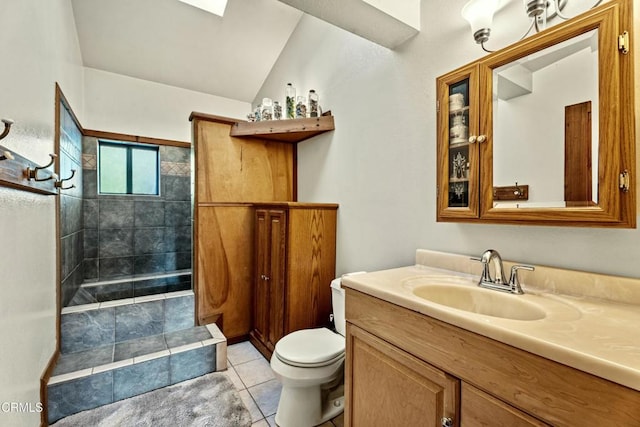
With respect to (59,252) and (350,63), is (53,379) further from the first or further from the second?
(350,63)

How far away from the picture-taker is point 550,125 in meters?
1.07

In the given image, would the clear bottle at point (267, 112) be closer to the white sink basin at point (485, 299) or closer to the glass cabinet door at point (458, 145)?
the glass cabinet door at point (458, 145)

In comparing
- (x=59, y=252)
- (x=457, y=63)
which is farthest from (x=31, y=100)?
(x=457, y=63)

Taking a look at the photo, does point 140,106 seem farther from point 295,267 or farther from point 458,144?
point 458,144

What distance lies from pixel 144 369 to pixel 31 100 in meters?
1.70

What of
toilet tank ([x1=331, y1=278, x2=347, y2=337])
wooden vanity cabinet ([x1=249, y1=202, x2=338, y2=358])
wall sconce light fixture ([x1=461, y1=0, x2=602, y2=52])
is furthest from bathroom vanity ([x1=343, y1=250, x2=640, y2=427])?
wall sconce light fixture ([x1=461, y1=0, x2=602, y2=52])

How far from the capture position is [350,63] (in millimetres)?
2135

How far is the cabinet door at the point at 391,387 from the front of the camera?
2.82 ft

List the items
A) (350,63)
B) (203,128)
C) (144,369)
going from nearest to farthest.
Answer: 1. (144,369)
2. (350,63)
3. (203,128)

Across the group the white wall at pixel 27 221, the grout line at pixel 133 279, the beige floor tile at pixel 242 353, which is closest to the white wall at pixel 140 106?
the white wall at pixel 27 221

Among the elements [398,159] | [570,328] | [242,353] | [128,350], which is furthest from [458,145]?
[128,350]

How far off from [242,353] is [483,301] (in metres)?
1.99

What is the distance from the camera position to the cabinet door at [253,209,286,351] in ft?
6.81

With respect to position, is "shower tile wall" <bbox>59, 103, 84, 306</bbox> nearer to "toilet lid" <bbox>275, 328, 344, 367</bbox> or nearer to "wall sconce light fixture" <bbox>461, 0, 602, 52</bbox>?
"toilet lid" <bbox>275, 328, 344, 367</bbox>
